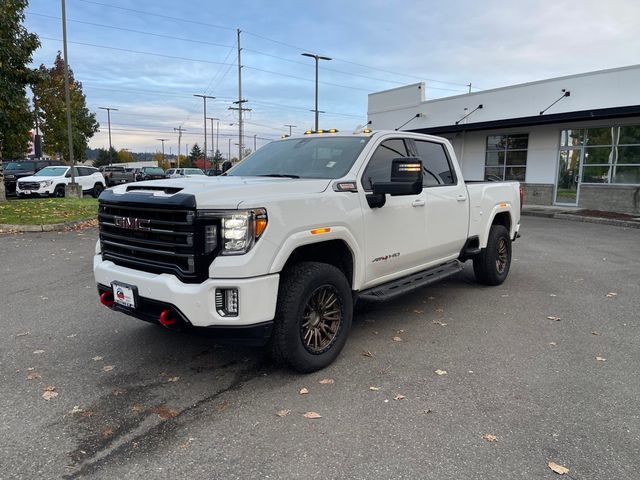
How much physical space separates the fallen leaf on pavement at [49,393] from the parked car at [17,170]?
22.7 meters

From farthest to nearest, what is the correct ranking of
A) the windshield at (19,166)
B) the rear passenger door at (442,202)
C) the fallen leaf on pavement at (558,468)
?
the windshield at (19,166), the rear passenger door at (442,202), the fallen leaf on pavement at (558,468)

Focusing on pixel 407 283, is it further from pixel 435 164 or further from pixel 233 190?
pixel 233 190

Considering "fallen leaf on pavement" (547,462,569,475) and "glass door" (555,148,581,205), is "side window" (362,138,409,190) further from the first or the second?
"glass door" (555,148,581,205)

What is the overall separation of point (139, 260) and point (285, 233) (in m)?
1.18

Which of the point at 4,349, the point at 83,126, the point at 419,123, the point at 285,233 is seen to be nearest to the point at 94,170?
the point at 83,126

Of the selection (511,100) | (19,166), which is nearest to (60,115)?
(19,166)

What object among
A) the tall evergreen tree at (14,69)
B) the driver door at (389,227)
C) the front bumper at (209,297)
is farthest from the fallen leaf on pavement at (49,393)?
the tall evergreen tree at (14,69)

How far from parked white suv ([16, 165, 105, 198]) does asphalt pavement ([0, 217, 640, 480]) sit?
16.0 meters

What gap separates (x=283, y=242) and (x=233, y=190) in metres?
0.52

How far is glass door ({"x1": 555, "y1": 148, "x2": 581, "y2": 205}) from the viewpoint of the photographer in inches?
762

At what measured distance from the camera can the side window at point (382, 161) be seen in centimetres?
449

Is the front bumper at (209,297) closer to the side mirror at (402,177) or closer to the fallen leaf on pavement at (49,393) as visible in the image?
the fallen leaf on pavement at (49,393)

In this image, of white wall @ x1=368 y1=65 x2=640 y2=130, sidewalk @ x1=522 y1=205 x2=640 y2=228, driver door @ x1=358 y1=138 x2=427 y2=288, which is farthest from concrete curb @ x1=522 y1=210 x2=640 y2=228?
driver door @ x1=358 y1=138 x2=427 y2=288

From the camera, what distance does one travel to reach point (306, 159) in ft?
15.9
